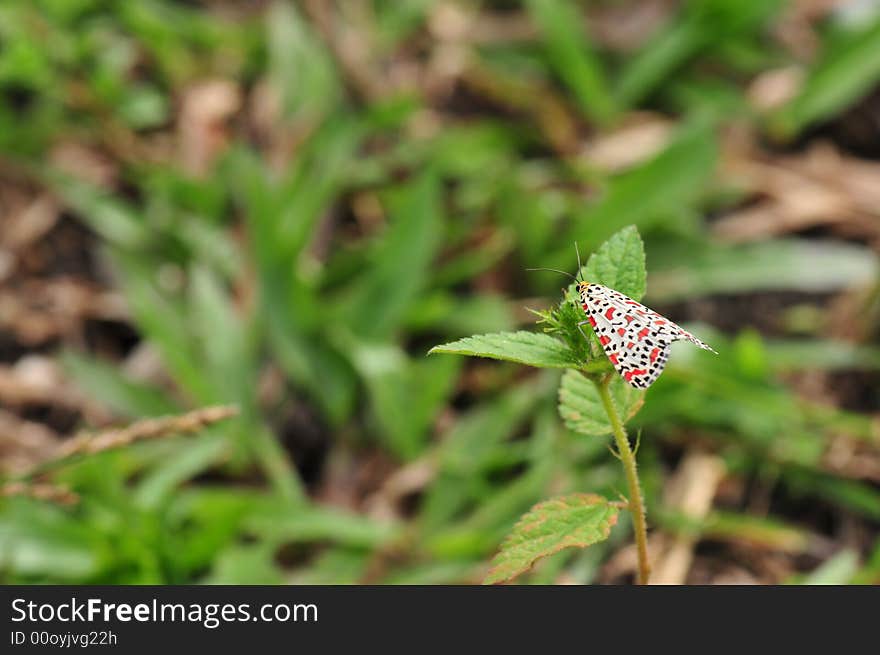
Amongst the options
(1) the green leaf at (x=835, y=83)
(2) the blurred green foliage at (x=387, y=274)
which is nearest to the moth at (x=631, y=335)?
(2) the blurred green foliage at (x=387, y=274)

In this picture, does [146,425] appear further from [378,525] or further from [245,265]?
[245,265]

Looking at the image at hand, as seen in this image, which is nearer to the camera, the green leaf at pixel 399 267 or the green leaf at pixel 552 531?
the green leaf at pixel 552 531

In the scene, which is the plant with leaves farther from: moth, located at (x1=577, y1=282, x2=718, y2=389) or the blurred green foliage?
the blurred green foliage

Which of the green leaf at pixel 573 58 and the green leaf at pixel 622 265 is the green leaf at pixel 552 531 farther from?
the green leaf at pixel 573 58

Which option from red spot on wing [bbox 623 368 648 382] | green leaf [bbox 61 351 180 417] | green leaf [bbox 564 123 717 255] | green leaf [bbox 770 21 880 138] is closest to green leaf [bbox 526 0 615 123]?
green leaf [bbox 564 123 717 255]
